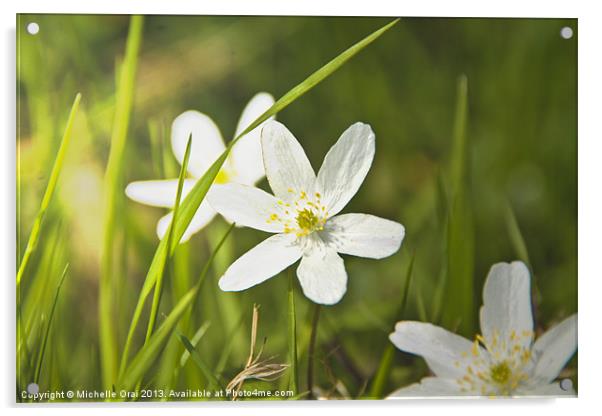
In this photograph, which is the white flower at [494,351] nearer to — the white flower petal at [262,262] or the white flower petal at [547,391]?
the white flower petal at [547,391]

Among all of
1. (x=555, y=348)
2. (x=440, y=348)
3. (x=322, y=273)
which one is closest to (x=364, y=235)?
(x=322, y=273)

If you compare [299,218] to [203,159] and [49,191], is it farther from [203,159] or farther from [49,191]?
[49,191]

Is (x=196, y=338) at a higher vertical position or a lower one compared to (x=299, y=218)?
lower

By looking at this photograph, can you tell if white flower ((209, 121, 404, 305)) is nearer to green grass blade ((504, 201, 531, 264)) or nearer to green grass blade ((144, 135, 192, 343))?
green grass blade ((144, 135, 192, 343))

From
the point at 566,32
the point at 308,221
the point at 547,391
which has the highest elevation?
the point at 566,32

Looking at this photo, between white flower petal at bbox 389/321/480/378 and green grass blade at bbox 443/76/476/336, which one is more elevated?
green grass blade at bbox 443/76/476/336

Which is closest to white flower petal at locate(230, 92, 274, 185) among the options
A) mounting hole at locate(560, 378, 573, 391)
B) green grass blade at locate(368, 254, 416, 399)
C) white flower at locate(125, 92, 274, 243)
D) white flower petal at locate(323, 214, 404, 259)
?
white flower at locate(125, 92, 274, 243)
